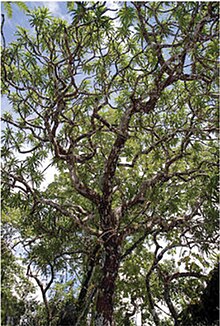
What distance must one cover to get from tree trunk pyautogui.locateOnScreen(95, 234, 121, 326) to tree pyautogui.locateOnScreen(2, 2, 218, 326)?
0.04 feet

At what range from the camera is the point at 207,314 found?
3.65 metres

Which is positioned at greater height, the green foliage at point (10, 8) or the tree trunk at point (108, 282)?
the green foliage at point (10, 8)

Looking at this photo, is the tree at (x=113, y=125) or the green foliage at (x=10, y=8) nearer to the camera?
the green foliage at (x=10, y=8)

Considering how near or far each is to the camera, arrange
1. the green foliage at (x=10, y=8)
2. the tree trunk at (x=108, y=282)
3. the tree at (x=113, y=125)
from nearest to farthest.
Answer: the green foliage at (x=10, y=8), the tree at (x=113, y=125), the tree trunk at (x=108, y=282)

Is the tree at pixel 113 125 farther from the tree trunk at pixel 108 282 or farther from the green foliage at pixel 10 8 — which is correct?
the green foliage at pixel 10 8

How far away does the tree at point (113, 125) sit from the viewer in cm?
410

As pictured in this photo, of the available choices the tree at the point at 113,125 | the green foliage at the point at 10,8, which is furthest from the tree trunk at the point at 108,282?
the green foliage at the point at 10,8

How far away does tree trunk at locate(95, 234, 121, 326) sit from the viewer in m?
4.33

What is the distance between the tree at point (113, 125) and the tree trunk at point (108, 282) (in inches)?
0.5

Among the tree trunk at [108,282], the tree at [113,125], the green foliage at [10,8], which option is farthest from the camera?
the tree trunk at [108,282]

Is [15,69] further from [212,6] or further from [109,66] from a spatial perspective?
[212,6]

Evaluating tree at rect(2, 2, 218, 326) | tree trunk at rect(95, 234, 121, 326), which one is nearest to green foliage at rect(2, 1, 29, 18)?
tree at rect(2, 2, 218, 326)

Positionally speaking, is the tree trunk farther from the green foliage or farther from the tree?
the green foliage

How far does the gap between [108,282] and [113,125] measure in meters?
2.04
